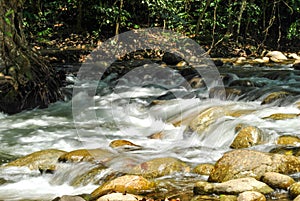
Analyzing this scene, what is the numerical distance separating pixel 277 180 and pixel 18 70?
5.83 meters

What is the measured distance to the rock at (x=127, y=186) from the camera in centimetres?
369

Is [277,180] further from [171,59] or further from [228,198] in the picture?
[171,59]

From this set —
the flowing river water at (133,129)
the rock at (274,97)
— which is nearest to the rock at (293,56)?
the flowing river water at (133,129)

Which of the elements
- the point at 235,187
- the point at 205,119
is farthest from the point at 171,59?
the point at 235,187

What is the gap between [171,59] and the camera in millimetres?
13688

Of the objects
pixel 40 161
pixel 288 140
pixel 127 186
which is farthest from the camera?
pixel 288 140

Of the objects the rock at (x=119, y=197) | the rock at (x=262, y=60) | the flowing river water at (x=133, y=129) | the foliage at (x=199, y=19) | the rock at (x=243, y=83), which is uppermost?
the foliage at (x=199, y=19)

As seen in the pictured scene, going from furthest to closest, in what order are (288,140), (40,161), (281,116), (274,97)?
(274,97) < (281,116) < (288,140) < (40,161)

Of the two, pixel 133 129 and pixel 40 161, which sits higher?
pixel 40 161

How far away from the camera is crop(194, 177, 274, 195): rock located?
3.44 metres

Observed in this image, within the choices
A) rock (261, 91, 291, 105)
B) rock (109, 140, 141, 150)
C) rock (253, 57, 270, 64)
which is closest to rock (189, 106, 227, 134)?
rock (109, 140, 141, 150)

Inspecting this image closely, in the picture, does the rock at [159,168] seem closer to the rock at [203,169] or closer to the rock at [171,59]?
the rock at [203,169]

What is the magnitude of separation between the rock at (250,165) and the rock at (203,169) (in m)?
0.30

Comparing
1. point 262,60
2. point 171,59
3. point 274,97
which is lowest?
point 274,97
